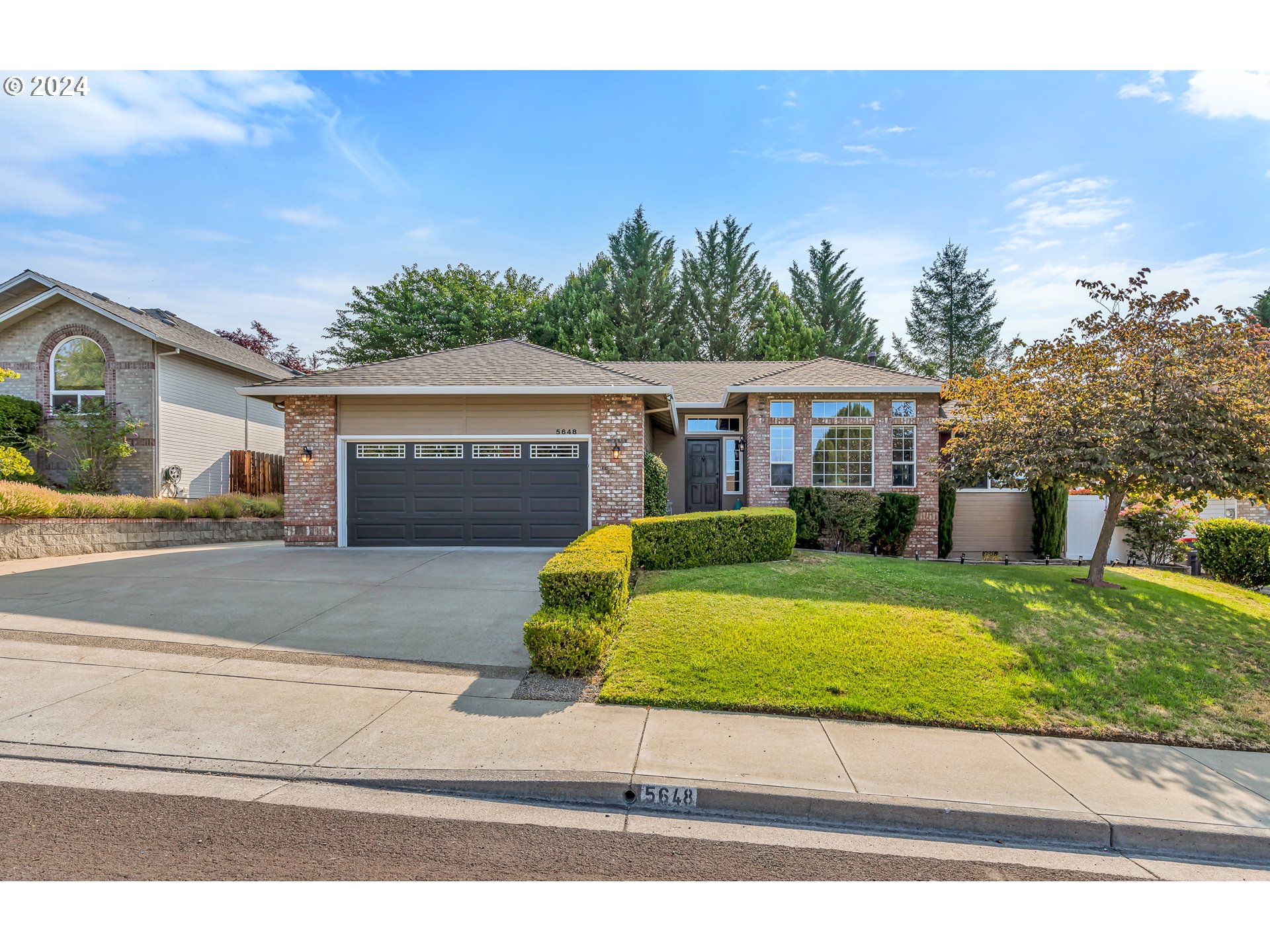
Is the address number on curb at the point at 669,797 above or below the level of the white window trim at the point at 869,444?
below

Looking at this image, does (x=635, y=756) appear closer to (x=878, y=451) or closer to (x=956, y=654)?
(x=956, y=654)

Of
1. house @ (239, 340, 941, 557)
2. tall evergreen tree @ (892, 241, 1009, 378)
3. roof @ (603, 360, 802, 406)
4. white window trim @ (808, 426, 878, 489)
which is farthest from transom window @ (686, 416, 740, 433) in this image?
tall evergreen tree @ (892, 241, 1009, 378)

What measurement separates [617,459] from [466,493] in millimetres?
3201

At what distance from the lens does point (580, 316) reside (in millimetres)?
27594

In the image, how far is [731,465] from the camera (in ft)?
52.4

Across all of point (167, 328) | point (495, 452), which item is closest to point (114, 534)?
point (167, 328)

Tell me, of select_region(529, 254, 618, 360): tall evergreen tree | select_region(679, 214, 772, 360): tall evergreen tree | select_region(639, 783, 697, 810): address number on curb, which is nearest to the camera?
select_region(639, 783, 697, 810): address number on curb

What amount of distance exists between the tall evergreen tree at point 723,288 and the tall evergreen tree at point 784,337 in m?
1.26

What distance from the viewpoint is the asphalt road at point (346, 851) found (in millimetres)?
2736

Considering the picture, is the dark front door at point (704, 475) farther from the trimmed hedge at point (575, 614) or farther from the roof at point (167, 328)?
the roof at point (167, 328)

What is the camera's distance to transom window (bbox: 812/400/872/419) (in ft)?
44.9

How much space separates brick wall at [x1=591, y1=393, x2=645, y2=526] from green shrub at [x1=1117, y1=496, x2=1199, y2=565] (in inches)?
412

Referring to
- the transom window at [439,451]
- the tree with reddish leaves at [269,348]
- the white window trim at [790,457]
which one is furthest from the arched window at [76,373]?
the white window trim at [790,457]

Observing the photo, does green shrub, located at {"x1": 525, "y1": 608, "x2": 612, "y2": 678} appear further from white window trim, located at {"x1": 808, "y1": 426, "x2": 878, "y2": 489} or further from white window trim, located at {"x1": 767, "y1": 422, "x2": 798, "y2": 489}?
white window trim, located at {"x1": 808, "y1": 426, "x2": 878, "y2": 489}
